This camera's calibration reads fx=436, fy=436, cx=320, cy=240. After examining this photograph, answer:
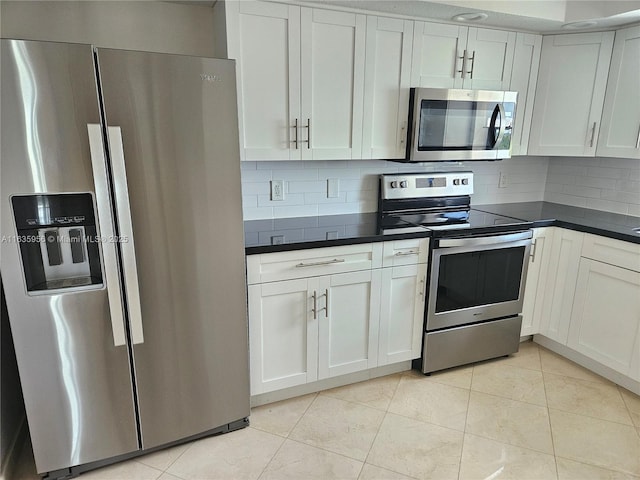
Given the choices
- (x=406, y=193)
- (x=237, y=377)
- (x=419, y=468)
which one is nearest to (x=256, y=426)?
(x=237, y=377)

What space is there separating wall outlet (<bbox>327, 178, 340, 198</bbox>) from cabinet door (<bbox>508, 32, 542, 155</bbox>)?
4.03 ft

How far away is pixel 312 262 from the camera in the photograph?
222 centimetres

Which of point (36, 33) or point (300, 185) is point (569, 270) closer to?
point (300, 185)

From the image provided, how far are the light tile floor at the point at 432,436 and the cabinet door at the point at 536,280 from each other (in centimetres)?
35

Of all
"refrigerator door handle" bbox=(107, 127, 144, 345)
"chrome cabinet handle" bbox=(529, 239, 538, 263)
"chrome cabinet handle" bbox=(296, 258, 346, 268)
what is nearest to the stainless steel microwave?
"chrome cabinet handle" bbox=(529, 239, 538, 263)

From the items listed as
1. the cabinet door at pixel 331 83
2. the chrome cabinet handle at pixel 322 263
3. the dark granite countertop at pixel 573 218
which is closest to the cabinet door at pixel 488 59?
the cabinet door at pixel 331 83

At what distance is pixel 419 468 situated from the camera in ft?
6.39

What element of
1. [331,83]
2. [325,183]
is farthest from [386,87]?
[325,183]

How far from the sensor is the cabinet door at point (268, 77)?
2.13 m

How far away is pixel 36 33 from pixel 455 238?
7.80 feet

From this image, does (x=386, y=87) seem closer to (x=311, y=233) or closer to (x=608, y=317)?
(x=311, y=233)

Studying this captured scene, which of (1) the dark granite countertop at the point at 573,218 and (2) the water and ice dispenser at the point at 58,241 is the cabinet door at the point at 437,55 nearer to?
(1) the dark granite countertop at the point at 573,218

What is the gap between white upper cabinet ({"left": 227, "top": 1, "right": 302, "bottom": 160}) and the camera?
2.12 metres

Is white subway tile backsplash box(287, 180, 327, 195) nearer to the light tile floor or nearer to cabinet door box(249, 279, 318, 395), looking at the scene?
cabinet door box(249, 279, 318, 395)
